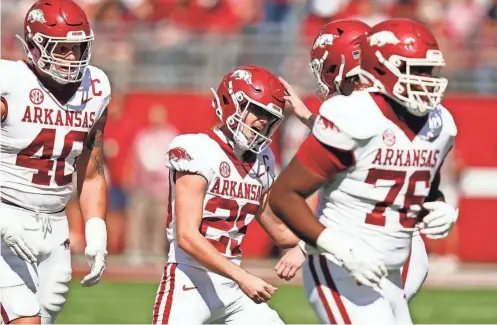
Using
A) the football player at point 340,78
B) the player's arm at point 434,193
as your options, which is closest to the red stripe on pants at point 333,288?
the football player at point 340,78

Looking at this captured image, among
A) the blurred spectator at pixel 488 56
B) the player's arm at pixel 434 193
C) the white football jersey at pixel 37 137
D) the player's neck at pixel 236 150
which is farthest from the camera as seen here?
the blurred spectator at pixel 488 56

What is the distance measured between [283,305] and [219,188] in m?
5.51

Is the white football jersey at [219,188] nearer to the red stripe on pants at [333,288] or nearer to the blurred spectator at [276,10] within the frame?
the red stripe on pants at [333,288]

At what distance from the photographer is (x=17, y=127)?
579cm

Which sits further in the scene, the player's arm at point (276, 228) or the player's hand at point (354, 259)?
the player's arm at point (276, 228)

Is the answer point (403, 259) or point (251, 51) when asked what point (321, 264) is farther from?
point (251, 51)

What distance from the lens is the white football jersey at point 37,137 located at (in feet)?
19.0

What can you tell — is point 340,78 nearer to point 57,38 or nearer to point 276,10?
point 57,38

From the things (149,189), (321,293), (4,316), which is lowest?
(149,189)

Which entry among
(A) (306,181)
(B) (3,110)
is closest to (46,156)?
(B) (3,110)

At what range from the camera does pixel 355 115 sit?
478 cm

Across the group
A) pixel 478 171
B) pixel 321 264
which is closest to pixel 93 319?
pixel 321 264

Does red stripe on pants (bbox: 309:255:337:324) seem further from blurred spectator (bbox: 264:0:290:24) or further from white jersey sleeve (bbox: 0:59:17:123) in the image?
blurred spectator (bbox: 264:0:290:24)

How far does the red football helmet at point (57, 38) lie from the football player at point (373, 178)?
4.55 ft
